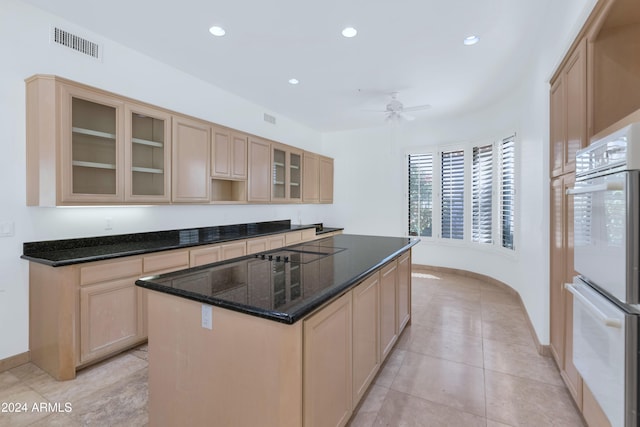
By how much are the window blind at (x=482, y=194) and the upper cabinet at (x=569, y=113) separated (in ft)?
8.63

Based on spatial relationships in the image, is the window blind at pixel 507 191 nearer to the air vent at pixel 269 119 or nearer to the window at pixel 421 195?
the window at pixel 421 195

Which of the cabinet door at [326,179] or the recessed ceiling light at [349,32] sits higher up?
the recessed ceiling light at [349,32]

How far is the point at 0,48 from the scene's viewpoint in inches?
92.1

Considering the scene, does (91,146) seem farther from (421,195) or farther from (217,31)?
(421,195)

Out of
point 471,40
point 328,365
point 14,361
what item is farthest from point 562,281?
point 14,361

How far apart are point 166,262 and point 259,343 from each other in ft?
6.59

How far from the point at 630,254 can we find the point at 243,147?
394 centimetres

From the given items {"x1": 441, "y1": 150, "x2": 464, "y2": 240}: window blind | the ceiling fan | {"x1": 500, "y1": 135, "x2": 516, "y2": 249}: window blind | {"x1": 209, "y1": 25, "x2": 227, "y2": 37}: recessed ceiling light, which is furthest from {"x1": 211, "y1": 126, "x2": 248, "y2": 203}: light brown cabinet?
{"x1": 500, "y1": 135, "x2": 516, "y2": 249}: window blind

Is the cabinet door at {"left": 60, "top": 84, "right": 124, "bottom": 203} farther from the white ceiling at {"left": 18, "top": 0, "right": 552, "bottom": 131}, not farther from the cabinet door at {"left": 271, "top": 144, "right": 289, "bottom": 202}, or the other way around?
the cabinet door at {"left": 271, "top": 144, "right": 289, "bottom": 202}

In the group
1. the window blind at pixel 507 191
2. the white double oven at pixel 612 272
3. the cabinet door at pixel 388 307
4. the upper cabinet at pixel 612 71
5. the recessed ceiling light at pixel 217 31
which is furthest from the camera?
the window blind at pixel 507 191

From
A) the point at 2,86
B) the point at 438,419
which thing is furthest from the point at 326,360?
the point at 2,86

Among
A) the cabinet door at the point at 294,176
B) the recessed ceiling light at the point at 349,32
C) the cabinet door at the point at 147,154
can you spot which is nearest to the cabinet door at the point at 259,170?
the cabinet door at the point at 294,176

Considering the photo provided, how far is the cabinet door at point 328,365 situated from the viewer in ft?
4.31

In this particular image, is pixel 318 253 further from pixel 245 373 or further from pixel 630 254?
pixel 630 254
